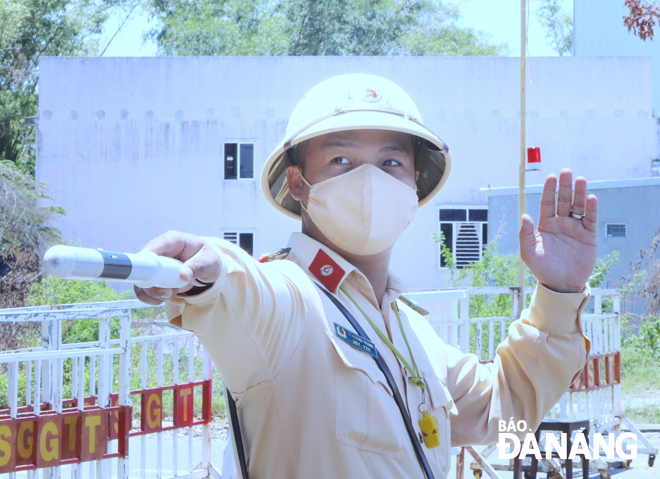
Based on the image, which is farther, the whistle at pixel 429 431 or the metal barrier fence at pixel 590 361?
the metal barrier fence at pixel 590 361

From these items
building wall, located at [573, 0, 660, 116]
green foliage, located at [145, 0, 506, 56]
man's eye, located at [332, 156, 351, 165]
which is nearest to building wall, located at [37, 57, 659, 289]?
building wall, located at [573, 0, 660, 116]

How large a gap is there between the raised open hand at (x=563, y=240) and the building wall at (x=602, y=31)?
80.7 feet

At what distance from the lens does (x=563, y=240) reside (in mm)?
2467

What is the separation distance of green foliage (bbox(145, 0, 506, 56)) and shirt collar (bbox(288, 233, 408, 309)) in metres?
30.7

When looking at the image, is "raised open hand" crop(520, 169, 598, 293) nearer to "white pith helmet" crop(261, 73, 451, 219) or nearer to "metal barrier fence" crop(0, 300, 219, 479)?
"white pith helmet" crop(261, 73, 451, 219)

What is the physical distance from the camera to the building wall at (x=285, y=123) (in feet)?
68.3

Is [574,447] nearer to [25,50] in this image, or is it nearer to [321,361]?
[321,361]

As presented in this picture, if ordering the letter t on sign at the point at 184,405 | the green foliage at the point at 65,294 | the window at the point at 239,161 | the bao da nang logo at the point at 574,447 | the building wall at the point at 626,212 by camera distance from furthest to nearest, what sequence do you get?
the window at the point at 239,161
the building wall at the point at 626,212
the green foliage at the point at 65,294
the letter t on sign at the point at 184,405
the bao da nang logo at the point at 574,447

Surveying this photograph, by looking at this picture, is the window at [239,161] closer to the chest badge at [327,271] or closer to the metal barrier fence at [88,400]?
the metal barrier fence at [88,400]

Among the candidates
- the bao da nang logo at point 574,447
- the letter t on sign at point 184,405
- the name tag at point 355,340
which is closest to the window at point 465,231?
the bao da nang logo at point 574,447

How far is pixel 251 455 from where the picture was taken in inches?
79.9

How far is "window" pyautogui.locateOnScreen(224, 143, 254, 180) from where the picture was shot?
21.0 meters

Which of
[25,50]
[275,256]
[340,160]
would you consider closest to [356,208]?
[340,160]

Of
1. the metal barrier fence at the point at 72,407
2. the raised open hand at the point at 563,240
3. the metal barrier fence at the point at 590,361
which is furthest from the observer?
the metal barrier fence at the point at 590,361
